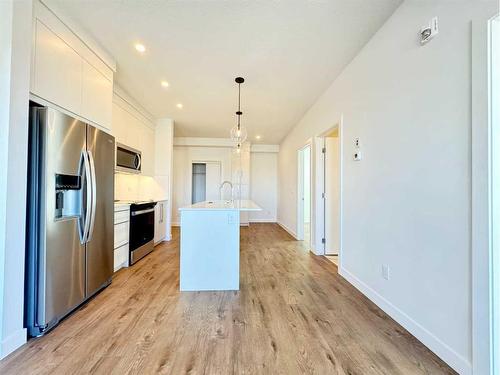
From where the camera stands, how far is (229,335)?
1756 mm

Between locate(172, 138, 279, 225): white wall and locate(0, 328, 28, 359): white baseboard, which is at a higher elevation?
locate(172, 138, 279, 225): white wall

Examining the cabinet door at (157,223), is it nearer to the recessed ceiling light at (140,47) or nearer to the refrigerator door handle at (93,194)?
the refrigerator door handle at (93,194)

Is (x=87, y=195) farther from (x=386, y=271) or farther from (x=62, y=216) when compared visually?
(x=386, y=271)

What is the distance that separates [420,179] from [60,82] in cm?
308

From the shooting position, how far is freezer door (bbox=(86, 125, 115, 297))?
7.28 ft

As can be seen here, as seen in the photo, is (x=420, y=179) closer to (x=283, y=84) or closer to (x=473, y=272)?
(x=473, y=272)

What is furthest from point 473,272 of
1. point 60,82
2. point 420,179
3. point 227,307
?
point 60,82

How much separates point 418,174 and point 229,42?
84.9 inches

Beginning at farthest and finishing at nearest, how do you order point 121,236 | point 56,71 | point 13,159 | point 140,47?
point 121,236 → point 140,47 → point 56,71 → point 13,159

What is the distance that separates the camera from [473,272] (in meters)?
1.32

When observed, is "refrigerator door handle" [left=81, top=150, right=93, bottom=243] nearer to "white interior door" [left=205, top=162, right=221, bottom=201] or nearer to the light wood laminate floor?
the light wood laminate floor

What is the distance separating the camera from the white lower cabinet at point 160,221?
4410mm

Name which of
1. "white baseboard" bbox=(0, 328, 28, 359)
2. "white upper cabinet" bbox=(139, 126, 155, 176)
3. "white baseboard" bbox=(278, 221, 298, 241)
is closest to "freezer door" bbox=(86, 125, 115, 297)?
"white baseboard" bbox=(0, 328, 28, 359)

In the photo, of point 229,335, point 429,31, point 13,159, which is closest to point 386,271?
point 229,335
